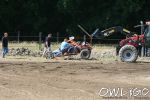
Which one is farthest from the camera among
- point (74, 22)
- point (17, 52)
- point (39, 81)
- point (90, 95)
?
point (74, 22)

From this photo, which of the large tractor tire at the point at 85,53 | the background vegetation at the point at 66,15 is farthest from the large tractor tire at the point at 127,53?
the background vegetation at the point at 66,15

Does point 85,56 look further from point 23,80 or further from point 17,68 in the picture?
point 23,80

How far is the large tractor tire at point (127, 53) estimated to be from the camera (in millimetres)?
30062

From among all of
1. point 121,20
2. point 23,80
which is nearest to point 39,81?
point 23,80

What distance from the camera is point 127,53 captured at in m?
30.2

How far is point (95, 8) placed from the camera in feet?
199

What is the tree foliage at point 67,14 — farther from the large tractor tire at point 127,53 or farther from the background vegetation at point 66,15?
the large tractor tire at point 127,53

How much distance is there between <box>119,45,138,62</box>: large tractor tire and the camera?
30.1m

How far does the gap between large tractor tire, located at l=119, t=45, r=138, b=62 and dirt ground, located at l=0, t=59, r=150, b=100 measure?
3619 millimetres

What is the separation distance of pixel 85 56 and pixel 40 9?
30.9 meters

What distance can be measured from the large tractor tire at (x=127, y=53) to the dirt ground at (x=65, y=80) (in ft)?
11.9

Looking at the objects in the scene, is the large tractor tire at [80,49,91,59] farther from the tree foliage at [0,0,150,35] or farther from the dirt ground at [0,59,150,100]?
the tree foliage at [0,0,150,35]

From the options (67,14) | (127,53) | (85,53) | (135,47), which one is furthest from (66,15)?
(127,53)

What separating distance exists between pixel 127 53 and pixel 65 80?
11.1 m
